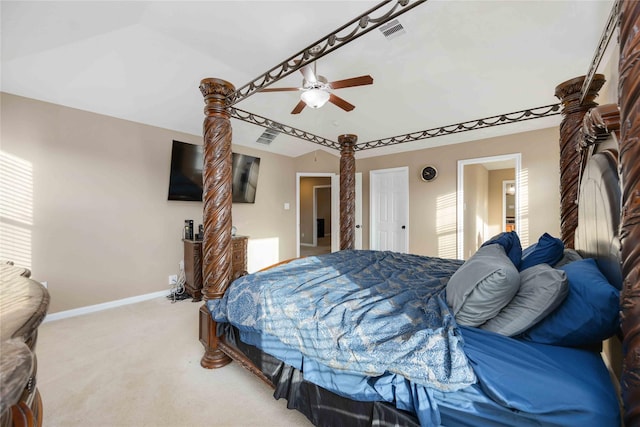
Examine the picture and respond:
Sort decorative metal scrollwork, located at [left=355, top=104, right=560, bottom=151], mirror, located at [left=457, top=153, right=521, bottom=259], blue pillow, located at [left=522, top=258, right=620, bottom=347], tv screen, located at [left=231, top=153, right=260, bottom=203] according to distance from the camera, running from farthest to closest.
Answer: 1. tv screen, located at [left=231, top=153, right=260, bottom=203]
2. mirror, located at [left=457, top=153, right=521, bottom=259]
3. decorative metal scrollwork, located at [left=355, top=104, right=560, bottom=151]
4. blue pillow, located at [left=522, top=258, right=620, bottom=347]

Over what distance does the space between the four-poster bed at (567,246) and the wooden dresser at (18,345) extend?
3.68ft

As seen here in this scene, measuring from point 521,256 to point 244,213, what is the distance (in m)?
4.03

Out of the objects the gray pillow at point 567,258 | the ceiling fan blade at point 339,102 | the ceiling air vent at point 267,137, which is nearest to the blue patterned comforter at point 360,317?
the gray pillow at point 567,258

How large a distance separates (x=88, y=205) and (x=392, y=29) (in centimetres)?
383

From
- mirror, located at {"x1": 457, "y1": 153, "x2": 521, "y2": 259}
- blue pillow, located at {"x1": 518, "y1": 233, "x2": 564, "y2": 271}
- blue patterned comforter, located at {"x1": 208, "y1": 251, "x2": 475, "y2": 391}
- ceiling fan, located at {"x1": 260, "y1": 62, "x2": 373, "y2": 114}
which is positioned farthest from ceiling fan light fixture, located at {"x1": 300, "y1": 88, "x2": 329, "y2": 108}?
mirror, located at {"x1": 457, "y1": 153, "x2": 521, "y2": 259}

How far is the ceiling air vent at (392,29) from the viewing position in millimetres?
2238

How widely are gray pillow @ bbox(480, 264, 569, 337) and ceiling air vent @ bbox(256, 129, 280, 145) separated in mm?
4048

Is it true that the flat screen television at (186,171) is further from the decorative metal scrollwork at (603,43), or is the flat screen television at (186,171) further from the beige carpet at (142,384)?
the decorative metal scrollwork at (603,43)

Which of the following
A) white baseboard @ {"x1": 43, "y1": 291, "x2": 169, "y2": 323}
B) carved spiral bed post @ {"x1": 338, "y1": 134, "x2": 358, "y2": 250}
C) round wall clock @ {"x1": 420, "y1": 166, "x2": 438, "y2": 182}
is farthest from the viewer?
round wall clock @ {"x1": 420, "y1": 166, "x2": 438, "y2": 182}

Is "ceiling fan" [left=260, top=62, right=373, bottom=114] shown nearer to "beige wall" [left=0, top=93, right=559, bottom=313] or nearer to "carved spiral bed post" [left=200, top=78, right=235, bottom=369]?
"carved spiral bed post" [left=200, top=78, right=235, bottom=369]

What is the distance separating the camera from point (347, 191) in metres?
3.37

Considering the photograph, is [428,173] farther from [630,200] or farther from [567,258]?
[630,200]

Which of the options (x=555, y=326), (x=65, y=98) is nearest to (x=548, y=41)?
(x=555, y=326)

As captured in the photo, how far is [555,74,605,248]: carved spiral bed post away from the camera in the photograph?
1844 millimetres
